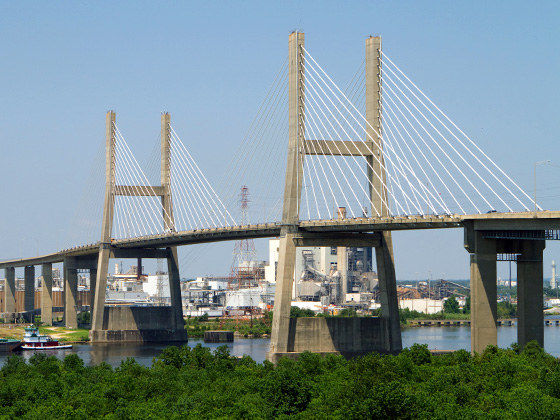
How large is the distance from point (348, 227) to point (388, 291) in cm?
792

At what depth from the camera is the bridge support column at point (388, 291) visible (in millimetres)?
77812

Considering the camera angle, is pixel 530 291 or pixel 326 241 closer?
pixel 530 291

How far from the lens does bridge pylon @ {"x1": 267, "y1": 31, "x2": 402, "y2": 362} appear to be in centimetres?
7525

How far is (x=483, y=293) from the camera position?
6222 centimetres

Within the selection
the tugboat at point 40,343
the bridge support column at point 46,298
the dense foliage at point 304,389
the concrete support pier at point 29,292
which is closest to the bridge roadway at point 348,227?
the dense foliage at point 304,389

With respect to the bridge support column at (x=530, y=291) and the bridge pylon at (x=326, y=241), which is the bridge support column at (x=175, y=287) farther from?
the bridge support column at (x=530, y=291)

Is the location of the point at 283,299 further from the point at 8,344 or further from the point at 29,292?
the point at 29,292

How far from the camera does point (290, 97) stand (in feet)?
254

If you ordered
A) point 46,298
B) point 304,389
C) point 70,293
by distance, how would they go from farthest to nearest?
point 46,298 < point 70,293 < point 304,389

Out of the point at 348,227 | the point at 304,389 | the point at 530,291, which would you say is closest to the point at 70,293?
the point at 348,227

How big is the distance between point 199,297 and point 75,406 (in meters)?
145

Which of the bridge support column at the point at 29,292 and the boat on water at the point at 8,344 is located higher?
the bridge support column at the point at 29,292

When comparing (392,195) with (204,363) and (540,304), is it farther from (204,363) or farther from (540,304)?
(204,363)

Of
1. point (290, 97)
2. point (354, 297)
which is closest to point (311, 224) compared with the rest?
point (290, 97)
